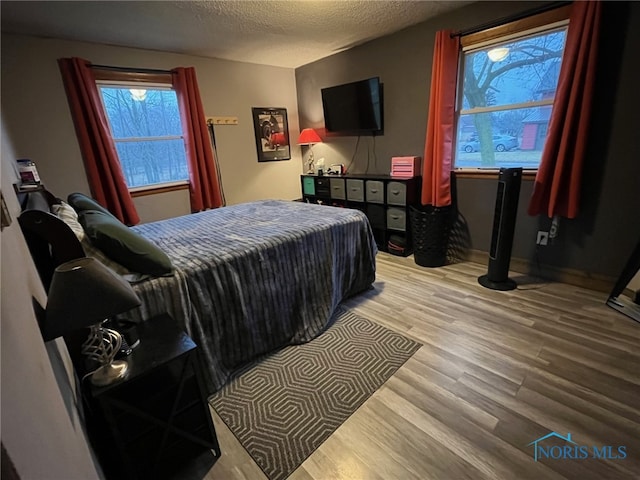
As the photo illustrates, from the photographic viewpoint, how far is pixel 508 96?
2.67 m

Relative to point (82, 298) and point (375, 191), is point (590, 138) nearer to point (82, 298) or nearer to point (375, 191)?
point (375, 191)

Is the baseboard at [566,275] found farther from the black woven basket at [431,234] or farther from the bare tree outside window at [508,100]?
the bare tree outside window at [508,100]

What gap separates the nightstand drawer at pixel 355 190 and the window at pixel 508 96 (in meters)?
1.10

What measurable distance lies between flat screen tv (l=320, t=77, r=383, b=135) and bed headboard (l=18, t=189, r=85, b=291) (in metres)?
3.21

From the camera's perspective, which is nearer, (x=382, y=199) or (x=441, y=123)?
(x=441, y=123)

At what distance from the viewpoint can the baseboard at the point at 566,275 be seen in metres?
2.44

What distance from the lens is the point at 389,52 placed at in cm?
331

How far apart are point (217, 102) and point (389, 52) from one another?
217cm

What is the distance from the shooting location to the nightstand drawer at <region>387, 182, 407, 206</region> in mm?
3268

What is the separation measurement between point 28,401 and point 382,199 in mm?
3312

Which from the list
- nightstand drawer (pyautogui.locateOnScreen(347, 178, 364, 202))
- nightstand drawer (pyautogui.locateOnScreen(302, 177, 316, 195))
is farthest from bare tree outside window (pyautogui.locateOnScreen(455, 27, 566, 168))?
nightstand drawer (pyautogui.locateOnScreen(302, 177, 316, 195))

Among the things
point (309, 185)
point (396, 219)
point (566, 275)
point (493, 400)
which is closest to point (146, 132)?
point (309, 185)

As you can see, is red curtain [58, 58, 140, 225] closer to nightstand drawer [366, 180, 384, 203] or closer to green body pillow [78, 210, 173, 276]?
green body pillow [78, 210, 173, 276]

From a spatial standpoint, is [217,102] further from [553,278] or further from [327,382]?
[553,278]
